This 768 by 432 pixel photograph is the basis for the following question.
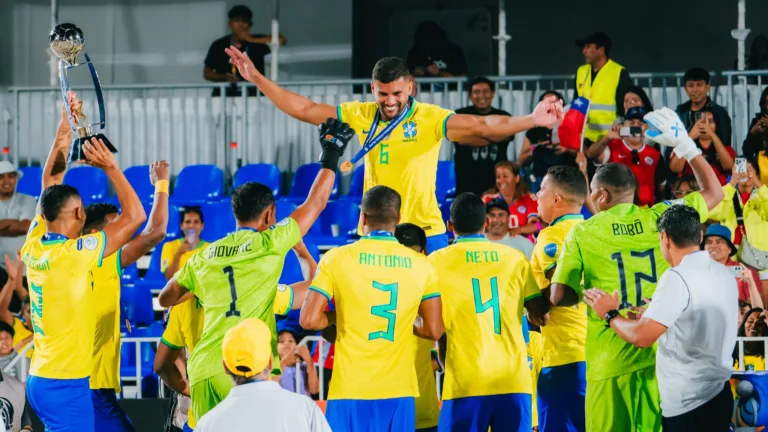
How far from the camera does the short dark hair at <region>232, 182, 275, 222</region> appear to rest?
6914 mm

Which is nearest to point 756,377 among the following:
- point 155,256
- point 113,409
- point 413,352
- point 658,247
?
point 658,247

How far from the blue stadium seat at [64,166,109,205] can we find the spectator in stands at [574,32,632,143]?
5905mm

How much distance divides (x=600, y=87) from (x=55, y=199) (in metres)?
6.88

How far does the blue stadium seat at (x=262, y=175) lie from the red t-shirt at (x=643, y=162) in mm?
4005

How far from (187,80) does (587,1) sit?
5.82 metres

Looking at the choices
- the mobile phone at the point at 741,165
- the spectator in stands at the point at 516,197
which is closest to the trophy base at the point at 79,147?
the spectator in stands at the point at 516,197

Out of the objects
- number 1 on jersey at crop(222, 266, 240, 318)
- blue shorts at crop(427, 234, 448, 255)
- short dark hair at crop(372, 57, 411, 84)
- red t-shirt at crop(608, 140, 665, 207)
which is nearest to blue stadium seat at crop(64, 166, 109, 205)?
red t-shirt at crop(608, 140, 665, 207)

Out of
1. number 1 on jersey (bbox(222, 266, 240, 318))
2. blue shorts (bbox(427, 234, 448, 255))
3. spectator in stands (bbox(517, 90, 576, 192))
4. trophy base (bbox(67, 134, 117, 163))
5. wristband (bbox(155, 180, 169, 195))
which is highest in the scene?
spectator in stands (bbox(517, 90, 576, 192))

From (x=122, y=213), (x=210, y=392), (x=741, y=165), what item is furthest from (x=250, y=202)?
(x=741, y=165)

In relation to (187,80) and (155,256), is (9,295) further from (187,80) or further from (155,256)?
(187,80)

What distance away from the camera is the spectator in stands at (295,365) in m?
9.77

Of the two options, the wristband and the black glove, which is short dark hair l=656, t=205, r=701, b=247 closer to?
the black glove

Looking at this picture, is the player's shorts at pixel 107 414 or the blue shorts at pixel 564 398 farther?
the player's shorts at pixel 107 414

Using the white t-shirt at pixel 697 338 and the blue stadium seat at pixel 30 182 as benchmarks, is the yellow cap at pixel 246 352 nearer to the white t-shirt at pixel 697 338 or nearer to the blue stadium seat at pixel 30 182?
the white t-shirt at pixel 697 338
